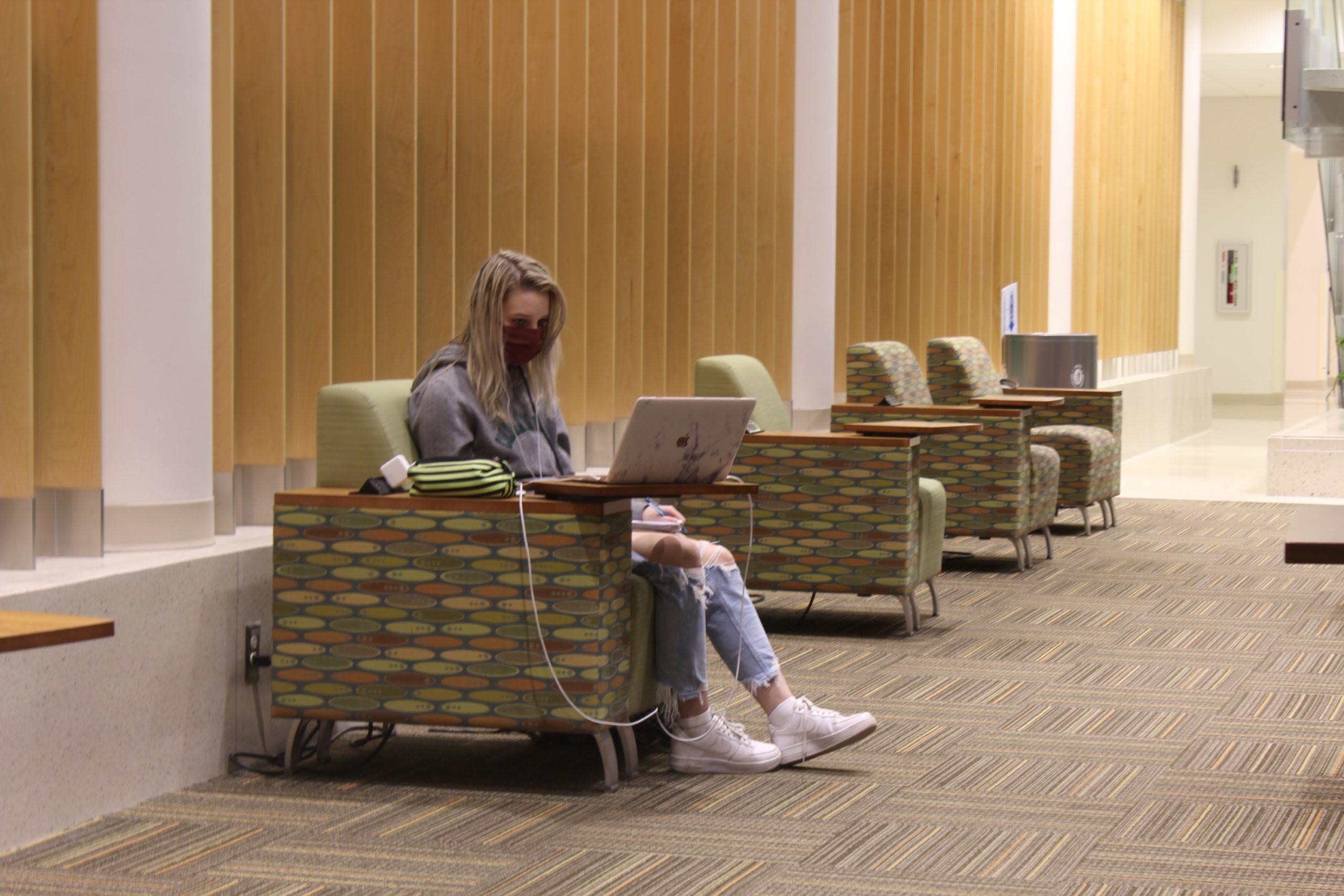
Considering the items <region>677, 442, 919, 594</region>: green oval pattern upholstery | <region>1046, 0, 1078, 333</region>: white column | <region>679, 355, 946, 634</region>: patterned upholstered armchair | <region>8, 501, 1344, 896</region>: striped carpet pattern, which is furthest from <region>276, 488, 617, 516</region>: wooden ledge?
<region>1046, 0, 1078, 333</region>: white column

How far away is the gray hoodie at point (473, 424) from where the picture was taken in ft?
11.5

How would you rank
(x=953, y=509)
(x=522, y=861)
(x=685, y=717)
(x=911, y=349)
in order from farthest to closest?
1. (x=911, y=349)
2. (x=953, y=509)
3. (x=685, y=717)
4. (x=522, y=861)

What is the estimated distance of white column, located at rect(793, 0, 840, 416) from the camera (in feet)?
23.1

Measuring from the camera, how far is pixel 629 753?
139 inches

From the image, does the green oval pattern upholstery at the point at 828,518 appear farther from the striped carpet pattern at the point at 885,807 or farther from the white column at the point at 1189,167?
the white column at the point at 1189,167

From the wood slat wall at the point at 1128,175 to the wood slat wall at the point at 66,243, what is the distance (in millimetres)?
9904

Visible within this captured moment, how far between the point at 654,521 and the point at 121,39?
1.52 metres

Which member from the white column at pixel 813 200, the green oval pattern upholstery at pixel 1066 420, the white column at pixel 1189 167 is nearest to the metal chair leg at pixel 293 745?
the white column at pixel 813 200

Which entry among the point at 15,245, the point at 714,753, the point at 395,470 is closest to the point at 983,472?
the point at 714,753

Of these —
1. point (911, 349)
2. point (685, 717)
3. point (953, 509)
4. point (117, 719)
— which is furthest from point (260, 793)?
point (911, 349)

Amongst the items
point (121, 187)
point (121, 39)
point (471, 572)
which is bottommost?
point (471, 572)

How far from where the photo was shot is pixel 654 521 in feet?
12.1

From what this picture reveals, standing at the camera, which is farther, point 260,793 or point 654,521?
point 654,521

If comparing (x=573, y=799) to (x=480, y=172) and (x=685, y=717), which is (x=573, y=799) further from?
(x=480, y=172)
